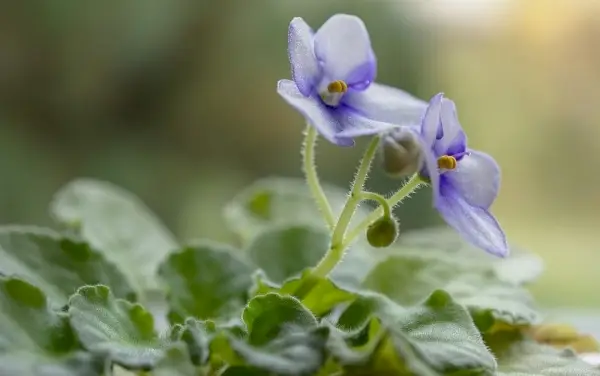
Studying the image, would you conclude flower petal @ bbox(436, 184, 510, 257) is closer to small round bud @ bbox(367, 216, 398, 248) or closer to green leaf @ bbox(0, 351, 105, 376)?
small round bud @ bbox(367, 216, 398, 248)

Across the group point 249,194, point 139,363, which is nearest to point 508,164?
point 249,194

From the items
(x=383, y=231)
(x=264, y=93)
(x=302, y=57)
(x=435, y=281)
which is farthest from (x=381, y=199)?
(x=264, y=93)

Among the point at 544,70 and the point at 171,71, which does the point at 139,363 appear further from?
the point at 544,70

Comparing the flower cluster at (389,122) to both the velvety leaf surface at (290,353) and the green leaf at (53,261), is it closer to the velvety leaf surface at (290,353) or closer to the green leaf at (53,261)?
the velvety leaf surface at (290,353)

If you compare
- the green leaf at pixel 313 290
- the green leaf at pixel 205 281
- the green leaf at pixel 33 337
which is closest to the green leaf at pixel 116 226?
the green leaf at pixel 205 281

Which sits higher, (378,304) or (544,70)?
(544,70)

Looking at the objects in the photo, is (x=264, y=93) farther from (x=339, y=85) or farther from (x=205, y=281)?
(x=339, y=85)

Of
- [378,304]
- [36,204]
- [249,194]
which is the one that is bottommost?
[378,304]
